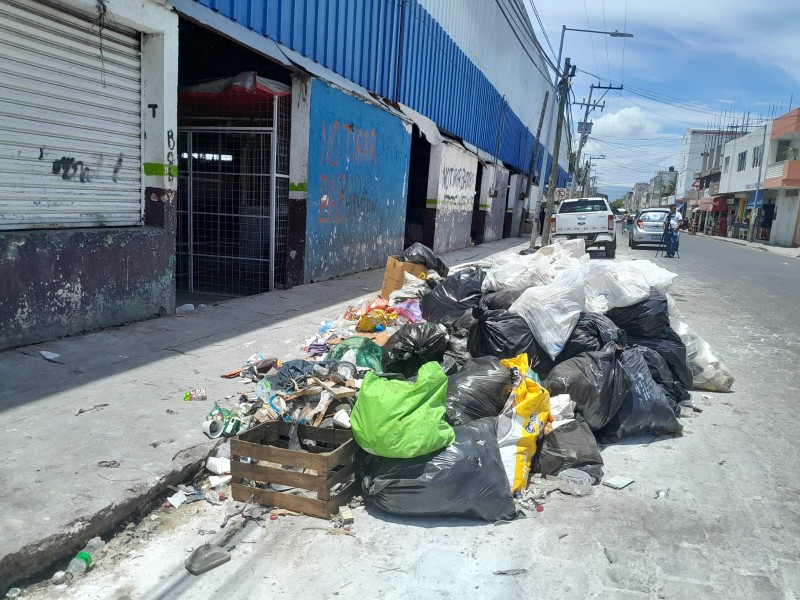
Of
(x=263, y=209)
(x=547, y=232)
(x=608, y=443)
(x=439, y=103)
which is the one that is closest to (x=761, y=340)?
(x=608, y=443)

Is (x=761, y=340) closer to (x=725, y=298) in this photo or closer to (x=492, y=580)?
(x=725, y=298)

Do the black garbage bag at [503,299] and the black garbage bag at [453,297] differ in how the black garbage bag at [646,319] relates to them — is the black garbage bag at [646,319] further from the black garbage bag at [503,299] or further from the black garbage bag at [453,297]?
the black garbage bag at [453,297]

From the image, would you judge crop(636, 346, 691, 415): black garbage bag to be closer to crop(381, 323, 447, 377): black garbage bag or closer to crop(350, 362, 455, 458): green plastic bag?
crop(381, 323, 447, 377): black garbage bag

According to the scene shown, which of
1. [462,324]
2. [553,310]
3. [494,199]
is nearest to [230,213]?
[462,324]

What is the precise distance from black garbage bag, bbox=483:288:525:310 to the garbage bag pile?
0.05ft

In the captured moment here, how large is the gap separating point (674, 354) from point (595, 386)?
4.77 feet

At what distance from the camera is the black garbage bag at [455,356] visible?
4.52m

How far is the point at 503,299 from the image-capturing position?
17.0 ft

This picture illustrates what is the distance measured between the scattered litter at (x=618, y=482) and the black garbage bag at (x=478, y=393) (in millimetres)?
763

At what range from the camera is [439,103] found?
14.9m

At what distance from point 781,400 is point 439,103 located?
39.1 feet

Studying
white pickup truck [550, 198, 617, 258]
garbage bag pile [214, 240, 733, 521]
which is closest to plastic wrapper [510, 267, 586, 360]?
garbage bag pile [214, 240, 733, 521]

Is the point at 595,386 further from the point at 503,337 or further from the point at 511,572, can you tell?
the point at 511,572

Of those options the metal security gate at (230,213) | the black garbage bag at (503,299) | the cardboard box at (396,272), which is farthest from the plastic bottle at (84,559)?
the metal security gate at (230,213)
